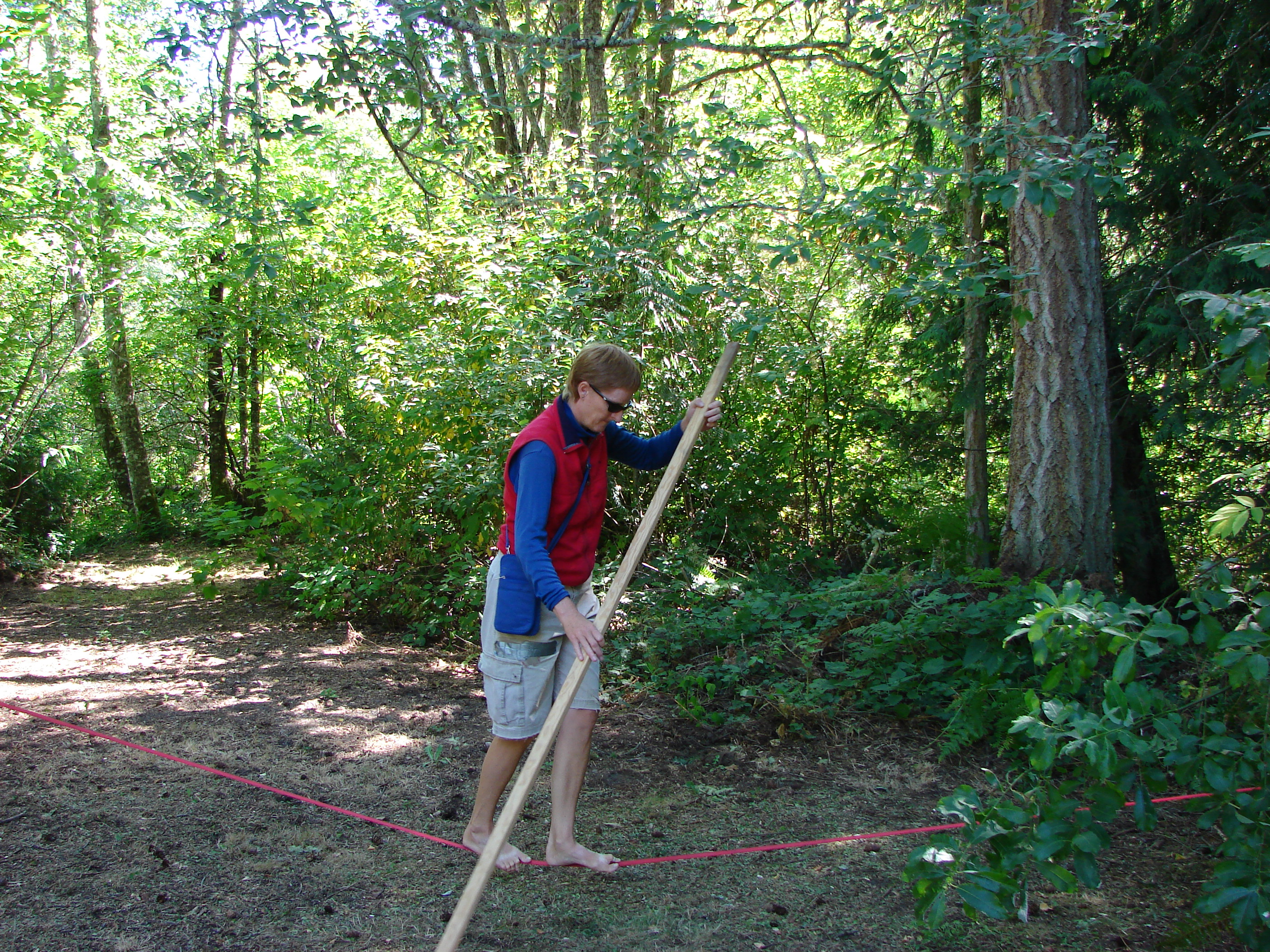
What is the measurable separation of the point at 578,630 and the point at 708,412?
1.05 m

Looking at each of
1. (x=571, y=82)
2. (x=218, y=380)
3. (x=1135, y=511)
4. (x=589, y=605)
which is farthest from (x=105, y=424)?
(x=1135, y=511)

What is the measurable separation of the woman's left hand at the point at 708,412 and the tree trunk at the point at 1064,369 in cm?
286

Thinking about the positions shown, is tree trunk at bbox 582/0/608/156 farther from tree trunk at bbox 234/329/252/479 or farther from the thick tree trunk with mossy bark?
the thick tree trunk with mossy bark

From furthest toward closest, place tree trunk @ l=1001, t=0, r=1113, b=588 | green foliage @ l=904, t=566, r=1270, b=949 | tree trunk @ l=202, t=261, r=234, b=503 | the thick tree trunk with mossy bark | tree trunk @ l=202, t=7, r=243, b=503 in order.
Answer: the thick tree trunk with mossy bark
tree trunk @ l=202, t=261, r=234, b=503
tree trunk @ l=202, t=7, r=243, b=503
tree trunk @ l=1001, t=0, r=1113, b=588
green foliage @ l=904, t=566, r=1270, b=949

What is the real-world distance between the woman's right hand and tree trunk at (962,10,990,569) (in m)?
4.14

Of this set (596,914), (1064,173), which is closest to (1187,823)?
(596,914)

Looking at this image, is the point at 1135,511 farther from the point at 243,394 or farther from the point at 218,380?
the point at 218,380

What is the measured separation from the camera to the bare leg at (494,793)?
306cm

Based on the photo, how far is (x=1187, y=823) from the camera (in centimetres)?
344

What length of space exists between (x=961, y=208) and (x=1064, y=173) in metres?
3.44

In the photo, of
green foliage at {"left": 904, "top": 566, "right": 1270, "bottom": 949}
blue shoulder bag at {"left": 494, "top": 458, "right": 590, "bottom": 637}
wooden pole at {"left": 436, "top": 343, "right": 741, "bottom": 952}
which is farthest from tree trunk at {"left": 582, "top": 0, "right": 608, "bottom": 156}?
green foliage at {"left": 904, "top": 566, "right": 1270, "bottom": 949}

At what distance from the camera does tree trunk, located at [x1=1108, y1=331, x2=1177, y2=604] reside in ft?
20.3

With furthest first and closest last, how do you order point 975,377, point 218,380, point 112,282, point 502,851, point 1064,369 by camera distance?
point 218,380 → point 112,282 → point 975,377 → point 1064,369 → point 502,851

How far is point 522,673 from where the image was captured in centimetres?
300
